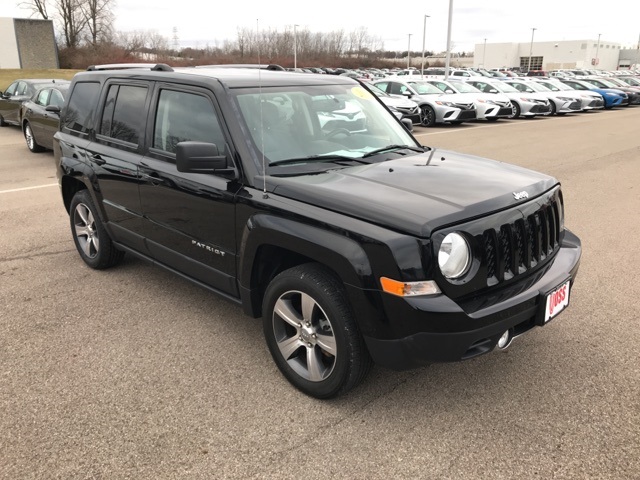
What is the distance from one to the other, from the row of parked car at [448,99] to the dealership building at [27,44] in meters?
40.3

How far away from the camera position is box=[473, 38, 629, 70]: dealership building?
381ft

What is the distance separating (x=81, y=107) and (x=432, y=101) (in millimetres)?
15015

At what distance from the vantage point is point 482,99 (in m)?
20.0

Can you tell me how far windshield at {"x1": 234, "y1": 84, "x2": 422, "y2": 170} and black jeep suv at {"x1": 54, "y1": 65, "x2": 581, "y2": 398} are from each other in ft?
0.04

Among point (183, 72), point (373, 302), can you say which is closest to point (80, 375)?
point (373, 302)

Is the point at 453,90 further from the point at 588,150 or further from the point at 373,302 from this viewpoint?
the point at 373,302

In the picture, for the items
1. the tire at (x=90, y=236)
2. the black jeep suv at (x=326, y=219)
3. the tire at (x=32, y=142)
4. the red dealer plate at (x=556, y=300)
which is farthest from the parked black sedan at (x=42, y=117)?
the red dealer plate at (x=556, y=300)

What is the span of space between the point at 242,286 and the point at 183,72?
5.66 feet

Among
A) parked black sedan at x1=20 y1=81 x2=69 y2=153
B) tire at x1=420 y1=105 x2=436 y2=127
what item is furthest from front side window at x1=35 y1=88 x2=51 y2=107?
tire at x1=420 y1=105 x2=436 y2=127

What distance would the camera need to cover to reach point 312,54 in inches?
3115

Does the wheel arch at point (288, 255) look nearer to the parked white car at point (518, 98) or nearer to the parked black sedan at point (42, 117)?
the parked black sedan at point (42, 117)

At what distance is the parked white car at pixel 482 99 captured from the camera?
1969cm

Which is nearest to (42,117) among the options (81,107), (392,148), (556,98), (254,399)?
(81,107)

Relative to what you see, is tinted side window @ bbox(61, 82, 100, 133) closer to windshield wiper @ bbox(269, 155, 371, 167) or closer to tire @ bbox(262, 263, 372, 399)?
windshield wiper @ bbox(269, 155, 371, 167)
